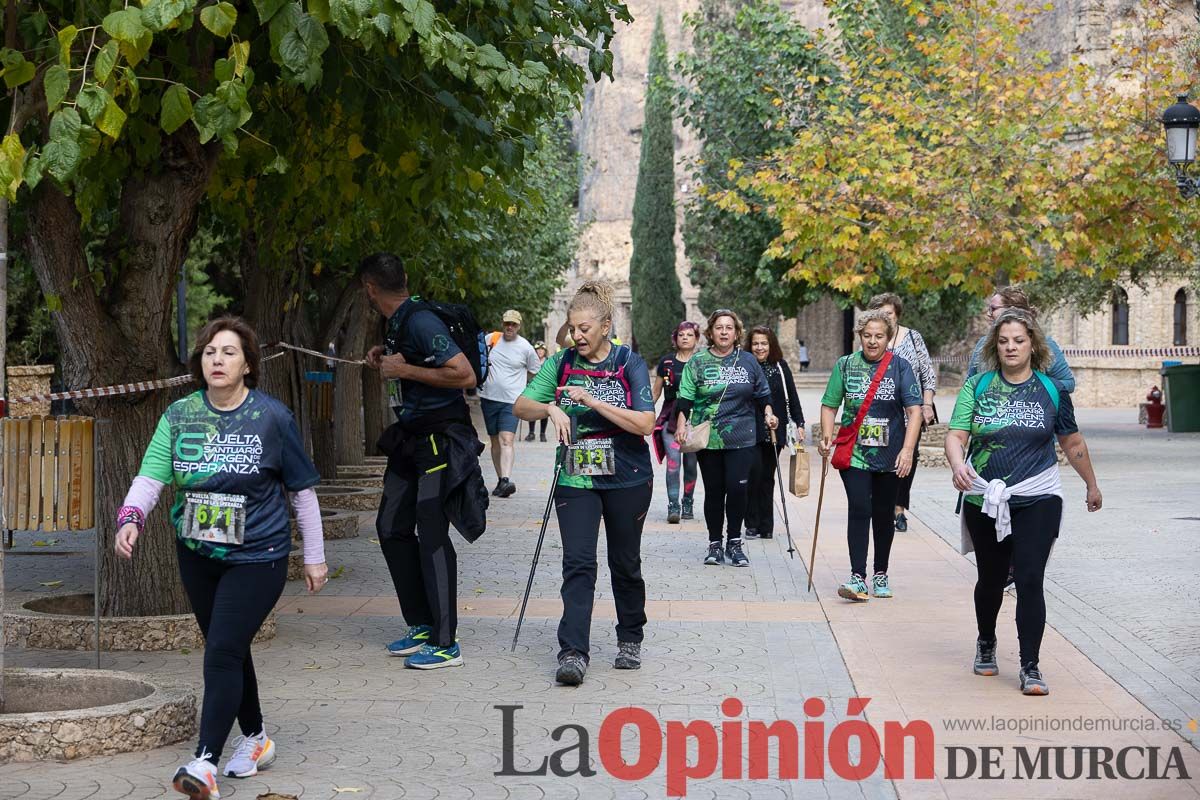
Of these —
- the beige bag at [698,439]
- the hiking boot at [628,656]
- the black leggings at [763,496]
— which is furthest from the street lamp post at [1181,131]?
the hiking boot at [628,656]

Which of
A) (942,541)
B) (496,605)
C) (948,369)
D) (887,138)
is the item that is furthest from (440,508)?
(948,369)

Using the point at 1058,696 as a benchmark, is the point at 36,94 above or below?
above

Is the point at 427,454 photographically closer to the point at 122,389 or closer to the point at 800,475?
the point at 122,389

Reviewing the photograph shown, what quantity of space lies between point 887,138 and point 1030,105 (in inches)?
82.1

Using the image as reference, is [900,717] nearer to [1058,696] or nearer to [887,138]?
[1058,696]

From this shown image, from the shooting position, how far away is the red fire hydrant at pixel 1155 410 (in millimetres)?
32469

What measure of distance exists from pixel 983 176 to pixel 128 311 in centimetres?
1646

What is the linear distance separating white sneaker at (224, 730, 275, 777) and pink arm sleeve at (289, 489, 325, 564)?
65 centimetres

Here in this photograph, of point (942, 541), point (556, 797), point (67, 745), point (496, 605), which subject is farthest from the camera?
point (942, 541)

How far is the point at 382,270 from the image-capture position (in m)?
7.94

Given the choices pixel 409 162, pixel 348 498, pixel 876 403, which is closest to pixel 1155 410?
pixel 348 498

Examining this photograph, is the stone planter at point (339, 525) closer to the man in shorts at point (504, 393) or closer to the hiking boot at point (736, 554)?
the hiking boot at point (736, 554)

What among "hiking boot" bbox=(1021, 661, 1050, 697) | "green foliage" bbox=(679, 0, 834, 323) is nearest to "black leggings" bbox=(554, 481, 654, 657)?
"hiking boot" bbox=(1021, 661, 1050, 697)

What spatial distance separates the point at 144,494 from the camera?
18.4 feet
